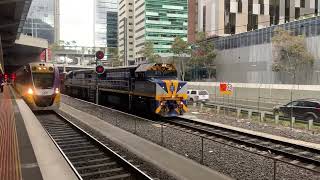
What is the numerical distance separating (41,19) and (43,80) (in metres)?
145

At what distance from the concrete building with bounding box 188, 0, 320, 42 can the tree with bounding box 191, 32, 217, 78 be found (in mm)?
11177

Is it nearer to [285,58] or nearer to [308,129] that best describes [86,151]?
[308,129]

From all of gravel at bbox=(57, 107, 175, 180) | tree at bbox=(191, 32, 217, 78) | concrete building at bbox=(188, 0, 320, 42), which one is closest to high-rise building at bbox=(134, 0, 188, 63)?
concrete building at bbox=(188, 0, 320, 42)

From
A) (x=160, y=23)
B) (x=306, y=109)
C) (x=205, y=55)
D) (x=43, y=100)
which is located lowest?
(x=306, y=109)

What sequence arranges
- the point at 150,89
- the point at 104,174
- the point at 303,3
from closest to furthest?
the point at 104,174
the point at 150,89
the point at 303,3

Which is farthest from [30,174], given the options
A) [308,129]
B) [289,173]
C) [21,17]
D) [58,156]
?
[21,17]

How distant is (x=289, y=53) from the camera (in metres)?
54.3

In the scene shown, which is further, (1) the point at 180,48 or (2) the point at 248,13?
(2) the point at 248,13

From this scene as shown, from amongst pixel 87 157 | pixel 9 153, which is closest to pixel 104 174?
pixel 87 157

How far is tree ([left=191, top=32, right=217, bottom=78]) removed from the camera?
74.7m

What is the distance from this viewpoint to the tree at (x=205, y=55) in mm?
74688

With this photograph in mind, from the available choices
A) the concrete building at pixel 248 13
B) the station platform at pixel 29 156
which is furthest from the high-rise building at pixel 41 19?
the station platform at pixel 29 156

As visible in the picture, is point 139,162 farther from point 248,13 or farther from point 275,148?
point 248,13

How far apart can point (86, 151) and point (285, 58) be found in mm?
47147
